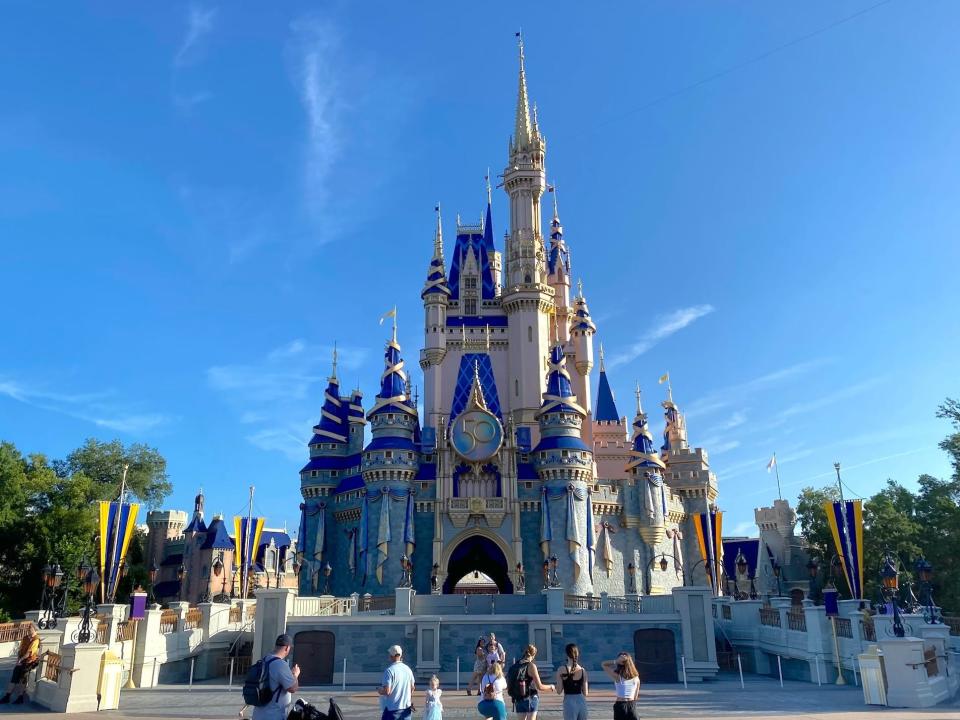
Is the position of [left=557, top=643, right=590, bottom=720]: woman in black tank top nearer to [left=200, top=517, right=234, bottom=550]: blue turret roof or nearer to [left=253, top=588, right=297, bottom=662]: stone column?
[left=253, top=588, right=297, bottom=662]: stone column

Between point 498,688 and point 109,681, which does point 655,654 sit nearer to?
point 109,681

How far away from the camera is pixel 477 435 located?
51.3 metres

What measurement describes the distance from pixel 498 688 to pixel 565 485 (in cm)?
3884

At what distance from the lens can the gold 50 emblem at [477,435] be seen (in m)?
50.9

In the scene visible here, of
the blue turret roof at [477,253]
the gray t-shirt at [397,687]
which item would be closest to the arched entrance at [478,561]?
the blue turret roof at [477,253]

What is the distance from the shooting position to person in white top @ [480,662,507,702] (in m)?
11.6

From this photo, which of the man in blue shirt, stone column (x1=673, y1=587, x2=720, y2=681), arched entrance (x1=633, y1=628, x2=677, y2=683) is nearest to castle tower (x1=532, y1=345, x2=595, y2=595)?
arched entrance (x1=633, y1=628, x2=677, y2=683)

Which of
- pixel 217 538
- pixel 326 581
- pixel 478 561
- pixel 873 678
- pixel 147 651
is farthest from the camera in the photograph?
pixel 217 538

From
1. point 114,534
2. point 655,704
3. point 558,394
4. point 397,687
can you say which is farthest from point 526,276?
point 397,687

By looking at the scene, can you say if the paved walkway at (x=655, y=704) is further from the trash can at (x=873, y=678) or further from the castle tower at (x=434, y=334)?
the castle tower at (x=434, y=334)

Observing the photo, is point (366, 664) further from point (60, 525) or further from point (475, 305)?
point (475, 305)

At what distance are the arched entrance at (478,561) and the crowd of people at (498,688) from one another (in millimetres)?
38464

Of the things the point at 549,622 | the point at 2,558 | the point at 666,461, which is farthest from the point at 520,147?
the point at 2,558

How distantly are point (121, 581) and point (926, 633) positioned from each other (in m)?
54.0
